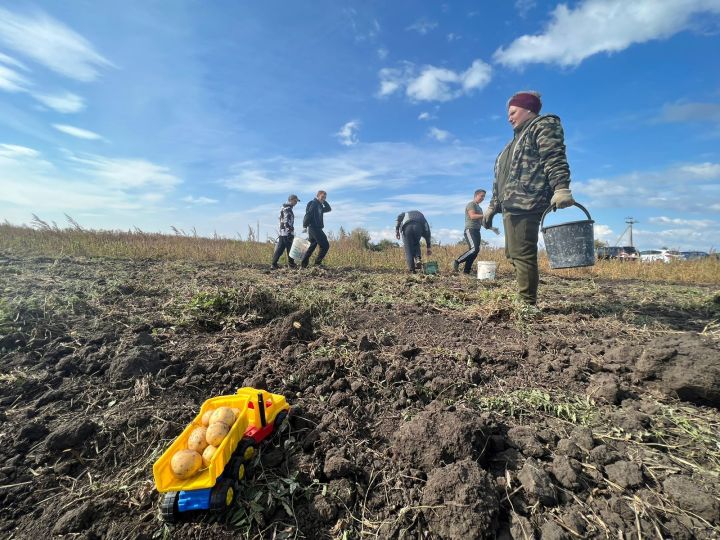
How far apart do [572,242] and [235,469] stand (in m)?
3.32

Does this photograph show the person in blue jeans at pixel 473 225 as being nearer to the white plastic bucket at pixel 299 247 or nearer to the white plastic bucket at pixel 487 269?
the white plastic bucket at pixel 487 269

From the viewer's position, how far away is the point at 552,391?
185 centimetres

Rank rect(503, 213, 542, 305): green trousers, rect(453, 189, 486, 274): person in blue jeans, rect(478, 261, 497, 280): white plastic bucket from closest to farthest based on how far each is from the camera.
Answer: rect(503, 213, 542, 305): green trousers → rect(478, 261, 497, 280): white plastic bucket → rect(453, 189, 486, 274): person in blue jeans

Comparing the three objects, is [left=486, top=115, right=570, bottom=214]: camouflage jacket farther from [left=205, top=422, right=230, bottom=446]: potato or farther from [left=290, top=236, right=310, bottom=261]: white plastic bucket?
[left=290, top=236, right=310, bottom=261]: white plastic bucket

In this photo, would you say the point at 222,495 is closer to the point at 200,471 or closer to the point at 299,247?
the point at 200,471

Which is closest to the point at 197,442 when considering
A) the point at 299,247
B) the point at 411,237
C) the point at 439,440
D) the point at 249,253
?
the point at 439,440

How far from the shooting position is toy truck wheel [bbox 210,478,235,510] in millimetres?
1121

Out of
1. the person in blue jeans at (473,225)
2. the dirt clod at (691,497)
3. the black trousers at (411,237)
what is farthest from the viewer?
the person in blue jeans at (473,225)

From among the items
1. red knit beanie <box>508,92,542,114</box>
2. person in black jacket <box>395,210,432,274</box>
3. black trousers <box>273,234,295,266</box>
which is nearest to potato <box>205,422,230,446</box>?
red knit beanie <box>508,92,542,114</box>

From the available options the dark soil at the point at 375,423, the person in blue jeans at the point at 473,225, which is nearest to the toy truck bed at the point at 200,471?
the dark soil at the point at 375,423

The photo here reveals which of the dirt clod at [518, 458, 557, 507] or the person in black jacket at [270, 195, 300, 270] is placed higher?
the person in black jacket at [270, 195, 300, 270]

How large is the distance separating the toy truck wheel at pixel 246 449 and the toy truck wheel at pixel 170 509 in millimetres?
231

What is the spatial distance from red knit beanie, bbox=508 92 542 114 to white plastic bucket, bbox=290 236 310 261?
5.88 meters

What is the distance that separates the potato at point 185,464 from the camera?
45.0 inches
